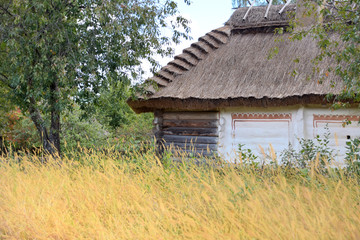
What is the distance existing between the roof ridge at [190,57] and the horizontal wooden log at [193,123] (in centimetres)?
96

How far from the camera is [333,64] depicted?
9.54 m

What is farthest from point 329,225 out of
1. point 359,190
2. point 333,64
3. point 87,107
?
point 333,64

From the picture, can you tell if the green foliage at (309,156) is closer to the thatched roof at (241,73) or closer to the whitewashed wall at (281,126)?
the whitewashed wall at (281,126)

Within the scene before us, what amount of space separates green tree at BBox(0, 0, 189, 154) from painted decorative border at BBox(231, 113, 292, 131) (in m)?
2.54

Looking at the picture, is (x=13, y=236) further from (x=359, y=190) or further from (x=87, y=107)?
(x=87, y=107)

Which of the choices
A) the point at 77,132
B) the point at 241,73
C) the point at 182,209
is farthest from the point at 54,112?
the point at 77,132

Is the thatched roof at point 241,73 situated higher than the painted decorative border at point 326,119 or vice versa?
the thatched roof at point 241,73

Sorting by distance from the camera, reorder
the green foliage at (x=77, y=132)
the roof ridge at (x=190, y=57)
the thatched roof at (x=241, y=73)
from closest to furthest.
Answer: the thatched roof at (x=241, y=73) → the roof ridge at (x=190, y=57) → the green foliage at (x=77, y=132)

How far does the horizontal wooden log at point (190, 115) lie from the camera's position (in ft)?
32.4

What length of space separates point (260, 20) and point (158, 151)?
16.4 feet

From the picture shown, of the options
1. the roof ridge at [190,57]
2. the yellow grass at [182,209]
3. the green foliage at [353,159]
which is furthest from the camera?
the roof ridge at [190,57]

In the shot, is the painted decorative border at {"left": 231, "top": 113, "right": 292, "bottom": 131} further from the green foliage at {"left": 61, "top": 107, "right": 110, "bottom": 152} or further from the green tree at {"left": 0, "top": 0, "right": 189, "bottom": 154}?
the green foliage at {"left": 61, "top": 107, "right": 110, "bottom": 152}

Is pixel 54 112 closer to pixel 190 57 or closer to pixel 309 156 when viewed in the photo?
pixel 190 57

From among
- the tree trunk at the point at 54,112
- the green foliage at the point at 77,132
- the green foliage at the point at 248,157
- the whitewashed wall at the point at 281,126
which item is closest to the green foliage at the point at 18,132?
the green foliage at the point at 77,132
